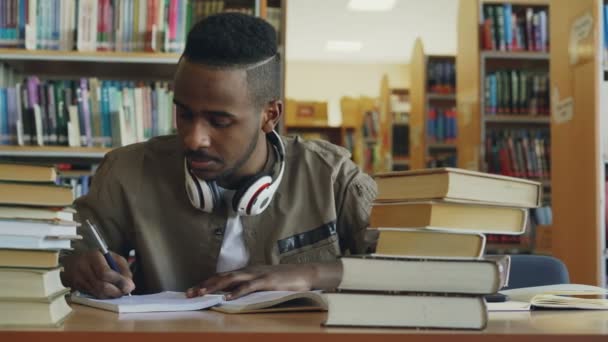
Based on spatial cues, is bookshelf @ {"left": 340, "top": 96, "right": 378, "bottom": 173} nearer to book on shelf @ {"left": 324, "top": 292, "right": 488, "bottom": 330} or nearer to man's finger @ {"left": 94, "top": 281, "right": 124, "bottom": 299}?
man's finger @ {"left": 94, "top": 281, "right": 124, "bottom": 299}

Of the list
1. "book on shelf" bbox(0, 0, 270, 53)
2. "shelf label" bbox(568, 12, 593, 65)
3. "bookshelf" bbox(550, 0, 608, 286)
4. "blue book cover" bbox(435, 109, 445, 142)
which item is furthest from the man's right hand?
"blue book cover" bbox(435, 109, 445, 142)

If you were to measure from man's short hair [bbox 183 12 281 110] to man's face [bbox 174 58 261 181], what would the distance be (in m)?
0.02

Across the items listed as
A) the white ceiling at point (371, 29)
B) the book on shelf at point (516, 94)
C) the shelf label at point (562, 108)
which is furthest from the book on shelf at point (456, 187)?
the white ceiling at point (371, 29)

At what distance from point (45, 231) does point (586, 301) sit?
2.43 ft

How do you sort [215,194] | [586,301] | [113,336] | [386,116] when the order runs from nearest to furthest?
[113,336]
[586,301]
[215,194]
[386,116]

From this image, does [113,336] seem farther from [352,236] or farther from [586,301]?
[352,236]

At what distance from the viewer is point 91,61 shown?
3.01 m

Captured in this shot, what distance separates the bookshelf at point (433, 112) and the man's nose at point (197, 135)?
5629 millimetres

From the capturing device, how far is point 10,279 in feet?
2.74

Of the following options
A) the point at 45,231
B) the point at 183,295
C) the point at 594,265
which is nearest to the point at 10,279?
the point at 45,231

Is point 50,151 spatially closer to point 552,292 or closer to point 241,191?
point 241,191

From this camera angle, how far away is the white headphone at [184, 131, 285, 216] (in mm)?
1417

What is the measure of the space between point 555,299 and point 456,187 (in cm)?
40

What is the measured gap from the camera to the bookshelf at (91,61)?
9.55 feet
